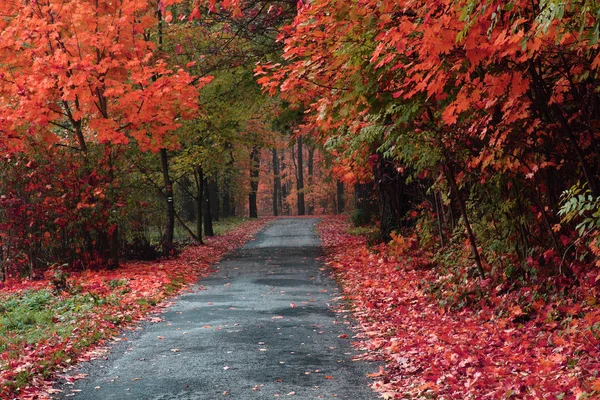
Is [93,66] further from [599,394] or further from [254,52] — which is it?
[599,394]

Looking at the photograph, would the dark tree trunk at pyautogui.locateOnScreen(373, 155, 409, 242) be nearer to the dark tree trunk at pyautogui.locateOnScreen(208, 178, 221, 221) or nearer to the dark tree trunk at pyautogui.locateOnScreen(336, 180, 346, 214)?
the dark tree trunk at pyautogui.locateOnScreen(208, 178, 221, 221)

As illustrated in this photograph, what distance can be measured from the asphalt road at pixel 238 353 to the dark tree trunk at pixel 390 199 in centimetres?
536

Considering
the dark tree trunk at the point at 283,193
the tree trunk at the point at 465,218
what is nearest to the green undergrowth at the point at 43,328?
the tree trunk at the point at 465,218

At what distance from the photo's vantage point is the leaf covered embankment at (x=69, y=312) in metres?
7.11

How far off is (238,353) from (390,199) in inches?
447

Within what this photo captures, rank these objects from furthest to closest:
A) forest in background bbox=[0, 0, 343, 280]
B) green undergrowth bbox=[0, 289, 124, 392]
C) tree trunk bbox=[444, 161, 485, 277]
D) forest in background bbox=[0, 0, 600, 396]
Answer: forest in background bbox=[0, 0, 343, 280] < tree trunk bbox=[444, 161, 485, 277] < green undergrowth bbox=[0, 289, 124, 392] < forest in background bbox=[0, 0, 600, 396]

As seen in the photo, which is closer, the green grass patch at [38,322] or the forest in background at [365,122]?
the forest in background at [365,122]

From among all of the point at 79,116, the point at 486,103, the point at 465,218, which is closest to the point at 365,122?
the point at 465,218

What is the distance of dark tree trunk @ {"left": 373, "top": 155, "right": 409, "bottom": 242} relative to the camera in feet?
59.8

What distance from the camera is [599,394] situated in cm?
478

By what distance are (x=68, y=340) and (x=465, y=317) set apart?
16.7ft

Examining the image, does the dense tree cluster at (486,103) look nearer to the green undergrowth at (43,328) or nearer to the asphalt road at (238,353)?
the asphalt road at (238,353)

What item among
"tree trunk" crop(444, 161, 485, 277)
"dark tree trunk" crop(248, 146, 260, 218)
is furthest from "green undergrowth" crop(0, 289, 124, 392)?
"dark tree trunk" crop(248, 146, 260, 218)

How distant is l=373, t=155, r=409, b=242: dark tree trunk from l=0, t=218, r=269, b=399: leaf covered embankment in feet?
16.1
